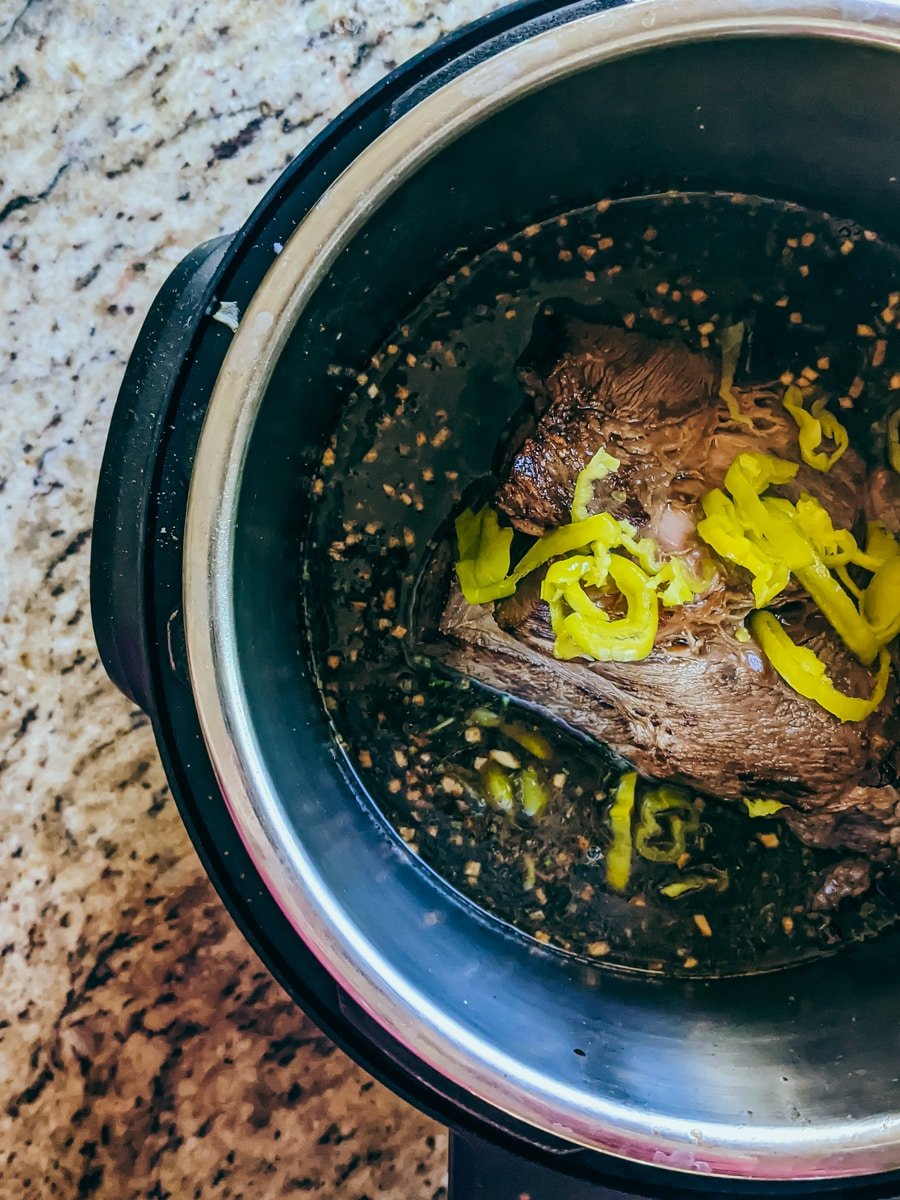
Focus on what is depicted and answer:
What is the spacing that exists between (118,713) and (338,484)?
42cm

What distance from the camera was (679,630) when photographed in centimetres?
99

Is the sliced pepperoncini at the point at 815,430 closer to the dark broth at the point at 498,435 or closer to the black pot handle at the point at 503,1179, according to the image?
the dark broth at the point at 498,435

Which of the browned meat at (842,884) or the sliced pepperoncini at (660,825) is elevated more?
the sliced pepperoncini at (660,825)

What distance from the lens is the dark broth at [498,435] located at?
40.2 inches

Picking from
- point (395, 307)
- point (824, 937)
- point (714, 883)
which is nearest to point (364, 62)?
point (395, 307)

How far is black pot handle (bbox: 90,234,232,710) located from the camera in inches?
31.6

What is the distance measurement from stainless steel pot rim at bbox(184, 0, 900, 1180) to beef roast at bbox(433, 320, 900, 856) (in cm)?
32

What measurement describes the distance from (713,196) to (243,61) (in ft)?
1.88

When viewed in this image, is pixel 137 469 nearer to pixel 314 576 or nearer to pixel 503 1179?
pixel 314 576

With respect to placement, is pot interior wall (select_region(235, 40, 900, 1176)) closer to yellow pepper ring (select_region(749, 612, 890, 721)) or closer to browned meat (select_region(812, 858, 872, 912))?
browned meat (select_region(812, 858, 872, 912))

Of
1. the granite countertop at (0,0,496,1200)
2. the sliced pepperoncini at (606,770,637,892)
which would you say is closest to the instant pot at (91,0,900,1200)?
the sliced pepperoncini at (606,770,637,892)

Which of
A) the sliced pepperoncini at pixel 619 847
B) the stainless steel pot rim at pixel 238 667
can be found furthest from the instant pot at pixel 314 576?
the sliced pepperoncini at pixel 619 847

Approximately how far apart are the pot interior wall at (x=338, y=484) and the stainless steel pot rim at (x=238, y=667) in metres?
0.01

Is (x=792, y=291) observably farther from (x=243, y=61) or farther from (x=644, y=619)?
(x=243, y=61)
